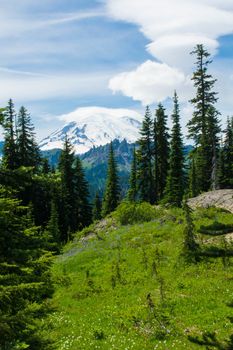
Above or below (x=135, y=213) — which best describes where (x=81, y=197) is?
above

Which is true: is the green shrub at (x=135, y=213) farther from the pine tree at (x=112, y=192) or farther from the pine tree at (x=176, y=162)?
the pine tree at (x=112, y=192)

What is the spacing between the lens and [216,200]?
37.2 meters

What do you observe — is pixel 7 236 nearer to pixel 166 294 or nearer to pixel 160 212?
pixel 166 294

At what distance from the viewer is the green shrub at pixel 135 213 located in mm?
37938

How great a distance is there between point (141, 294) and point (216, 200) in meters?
18.1

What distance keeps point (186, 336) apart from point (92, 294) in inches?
340

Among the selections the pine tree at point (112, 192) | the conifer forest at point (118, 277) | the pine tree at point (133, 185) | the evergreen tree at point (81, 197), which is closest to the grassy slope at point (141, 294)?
the conifer forest at point (118, 277)

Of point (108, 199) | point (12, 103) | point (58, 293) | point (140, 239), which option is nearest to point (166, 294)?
point (58, 293)

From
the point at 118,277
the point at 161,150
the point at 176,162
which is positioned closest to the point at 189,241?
the point at 118,277

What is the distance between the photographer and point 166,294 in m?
20.3

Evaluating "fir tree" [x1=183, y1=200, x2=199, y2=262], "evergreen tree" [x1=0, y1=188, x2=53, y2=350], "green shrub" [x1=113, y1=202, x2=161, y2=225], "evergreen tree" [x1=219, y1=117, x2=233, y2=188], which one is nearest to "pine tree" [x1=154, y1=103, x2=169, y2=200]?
"evergreen tree" [x1=219, y1=117, x2=233, y2=188]

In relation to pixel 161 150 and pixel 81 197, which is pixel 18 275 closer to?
pixel 161 150

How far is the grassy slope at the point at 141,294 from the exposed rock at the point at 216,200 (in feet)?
7.92

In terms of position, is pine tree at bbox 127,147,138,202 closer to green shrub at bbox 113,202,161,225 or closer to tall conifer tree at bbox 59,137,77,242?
tall conifer tree at bbox 59,137,77,242
